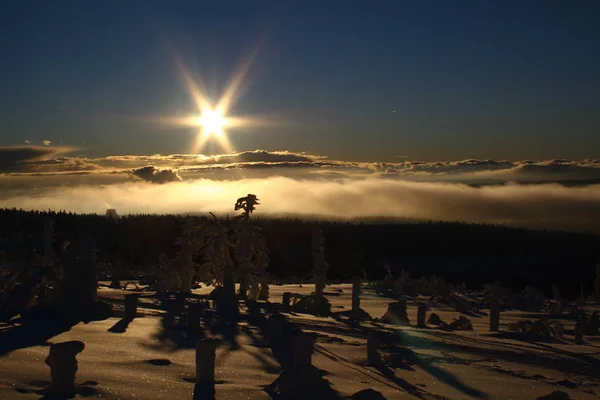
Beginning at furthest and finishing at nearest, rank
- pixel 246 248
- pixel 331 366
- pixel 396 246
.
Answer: pixel 396 246, pixel 246 248, pixel 331 366

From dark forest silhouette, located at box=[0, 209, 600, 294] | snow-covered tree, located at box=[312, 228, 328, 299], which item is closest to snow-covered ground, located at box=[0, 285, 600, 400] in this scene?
snow-covered tree, located at box=[312, 228, 328, 299]

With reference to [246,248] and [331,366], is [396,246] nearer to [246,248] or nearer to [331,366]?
[246,248]

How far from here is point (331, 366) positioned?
10.7m

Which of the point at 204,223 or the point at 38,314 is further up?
the point at 204,223

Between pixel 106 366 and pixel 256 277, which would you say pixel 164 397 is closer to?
pixel 106 366

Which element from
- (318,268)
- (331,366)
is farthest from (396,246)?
(331,366)

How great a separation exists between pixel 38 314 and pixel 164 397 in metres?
6.03

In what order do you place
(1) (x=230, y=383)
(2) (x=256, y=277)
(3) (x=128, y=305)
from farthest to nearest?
(2) (x=256, y=277)
(3) (x=128, y=305)
(1) (x=230, y=383)

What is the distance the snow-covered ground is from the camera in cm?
835

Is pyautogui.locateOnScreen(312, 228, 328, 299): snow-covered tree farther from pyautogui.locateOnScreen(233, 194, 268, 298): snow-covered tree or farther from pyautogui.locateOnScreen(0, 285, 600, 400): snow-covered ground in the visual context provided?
pyautogui.locateOnScreen(0, 285, 600, 400): snow-covered ground

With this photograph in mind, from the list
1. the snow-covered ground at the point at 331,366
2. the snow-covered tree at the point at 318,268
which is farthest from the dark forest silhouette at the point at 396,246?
the snow-covered ground at the point at 331,366

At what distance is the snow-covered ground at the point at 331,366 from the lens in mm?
8352

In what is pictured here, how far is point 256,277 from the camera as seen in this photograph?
21844mm

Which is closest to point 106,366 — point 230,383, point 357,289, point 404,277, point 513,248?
point 230,383
